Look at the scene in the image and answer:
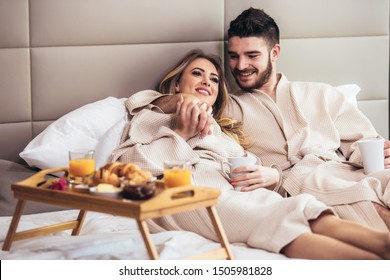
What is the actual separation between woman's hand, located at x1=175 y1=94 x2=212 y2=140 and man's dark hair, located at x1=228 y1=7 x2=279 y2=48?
1.70ft

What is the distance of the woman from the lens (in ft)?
5.79

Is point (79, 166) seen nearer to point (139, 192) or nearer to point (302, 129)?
point (139, 192)

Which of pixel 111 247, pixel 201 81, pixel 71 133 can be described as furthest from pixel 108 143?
pixel 111 247

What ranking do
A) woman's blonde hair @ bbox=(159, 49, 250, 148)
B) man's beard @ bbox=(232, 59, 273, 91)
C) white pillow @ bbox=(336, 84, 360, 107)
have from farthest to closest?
white pillow @ bbox=(336, 84, 360, 107)
man's beard @ bbox=(232, 59, 273, 91)
woman's blonde hair @ bbox=(159, 49, 250, 148)

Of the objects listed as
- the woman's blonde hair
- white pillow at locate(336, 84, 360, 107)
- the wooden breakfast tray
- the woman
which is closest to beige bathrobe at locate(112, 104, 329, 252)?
the woman

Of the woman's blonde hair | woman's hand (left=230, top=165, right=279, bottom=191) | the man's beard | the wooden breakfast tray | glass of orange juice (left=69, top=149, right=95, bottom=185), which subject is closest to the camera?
the wooden breakfast tray

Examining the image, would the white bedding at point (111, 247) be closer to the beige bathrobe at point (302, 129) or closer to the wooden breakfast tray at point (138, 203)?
the wooden breakfast tray at point (138, 203)

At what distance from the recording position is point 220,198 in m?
2.04

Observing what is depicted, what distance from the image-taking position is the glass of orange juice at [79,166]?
181 cm

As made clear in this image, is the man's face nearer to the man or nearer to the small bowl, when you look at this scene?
the man

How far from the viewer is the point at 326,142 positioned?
103 inches
